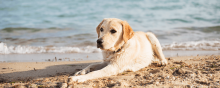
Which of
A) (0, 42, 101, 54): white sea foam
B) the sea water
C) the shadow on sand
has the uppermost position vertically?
the sea water

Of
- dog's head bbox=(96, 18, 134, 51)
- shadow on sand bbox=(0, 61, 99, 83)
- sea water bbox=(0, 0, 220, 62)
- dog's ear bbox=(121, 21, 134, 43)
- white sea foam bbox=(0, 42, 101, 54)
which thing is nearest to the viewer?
dog's head bbox=(96, 18, 134, 51)

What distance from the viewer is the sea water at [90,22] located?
8.42 metres

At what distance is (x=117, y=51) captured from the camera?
13.1 feet

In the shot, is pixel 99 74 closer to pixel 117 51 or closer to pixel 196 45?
pixel 117 51

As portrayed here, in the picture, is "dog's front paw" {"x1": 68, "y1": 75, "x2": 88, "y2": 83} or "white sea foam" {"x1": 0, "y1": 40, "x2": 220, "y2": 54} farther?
"white sea foam" {"x1": 0, "y1": 40, "x2": 220, "y2": 54}

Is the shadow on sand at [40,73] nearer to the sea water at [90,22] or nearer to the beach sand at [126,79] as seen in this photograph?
the beach sand at [126,79]

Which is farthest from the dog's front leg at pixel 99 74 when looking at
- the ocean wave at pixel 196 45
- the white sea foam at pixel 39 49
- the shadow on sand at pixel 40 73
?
the ocean wave at pixel 196 45

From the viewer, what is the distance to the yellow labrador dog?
363 cm

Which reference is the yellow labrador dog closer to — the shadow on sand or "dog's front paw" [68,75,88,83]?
"dog's front paw" [68,75,88,83]

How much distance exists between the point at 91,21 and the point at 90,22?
1.51 ft

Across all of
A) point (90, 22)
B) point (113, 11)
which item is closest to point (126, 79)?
point (90, 22)

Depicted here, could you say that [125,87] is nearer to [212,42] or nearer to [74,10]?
[212,42]

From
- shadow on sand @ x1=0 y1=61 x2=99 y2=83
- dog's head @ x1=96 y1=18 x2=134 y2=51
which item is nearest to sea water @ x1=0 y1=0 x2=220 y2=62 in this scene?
shadow on sand @ x1=0 y1=61 x2=99 y2=83

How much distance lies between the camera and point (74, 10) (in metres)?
19.7
